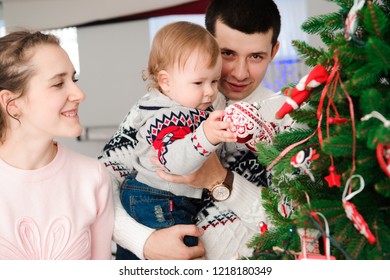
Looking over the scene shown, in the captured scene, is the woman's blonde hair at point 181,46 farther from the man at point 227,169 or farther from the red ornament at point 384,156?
the red ornament at point 384,156

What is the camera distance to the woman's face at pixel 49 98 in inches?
57.1

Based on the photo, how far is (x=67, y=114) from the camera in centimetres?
149

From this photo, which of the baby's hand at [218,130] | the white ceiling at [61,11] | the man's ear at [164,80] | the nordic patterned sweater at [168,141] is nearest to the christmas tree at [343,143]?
the baby's hand at [218,130]

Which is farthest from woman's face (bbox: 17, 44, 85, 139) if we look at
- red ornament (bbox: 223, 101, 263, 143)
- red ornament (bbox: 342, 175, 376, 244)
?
red ornament (bbox: 342, 175, 376, 244)

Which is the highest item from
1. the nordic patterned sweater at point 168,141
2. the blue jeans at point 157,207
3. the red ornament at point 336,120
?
the red ornament at point 336,120

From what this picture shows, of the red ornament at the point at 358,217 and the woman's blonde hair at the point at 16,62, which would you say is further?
the woman's blonde hair at the point at 16,62

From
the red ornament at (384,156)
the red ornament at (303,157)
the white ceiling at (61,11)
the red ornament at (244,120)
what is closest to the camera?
the red ornament at (384,156)

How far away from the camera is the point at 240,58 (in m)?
1.80

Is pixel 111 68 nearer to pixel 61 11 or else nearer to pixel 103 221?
pixel 61 11

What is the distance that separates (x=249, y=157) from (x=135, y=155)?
361 mm

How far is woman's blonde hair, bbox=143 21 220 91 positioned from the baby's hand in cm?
26
